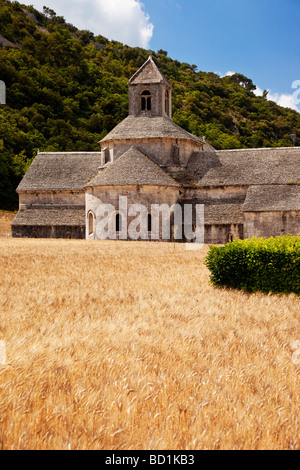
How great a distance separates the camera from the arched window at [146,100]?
4603 cm

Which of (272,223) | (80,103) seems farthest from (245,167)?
(80,103)

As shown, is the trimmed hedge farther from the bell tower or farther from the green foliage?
the green foliage

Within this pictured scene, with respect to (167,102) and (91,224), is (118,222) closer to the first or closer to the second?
(91,224)

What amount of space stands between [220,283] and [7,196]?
5628 cm

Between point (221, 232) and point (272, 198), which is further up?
point (272, 198)

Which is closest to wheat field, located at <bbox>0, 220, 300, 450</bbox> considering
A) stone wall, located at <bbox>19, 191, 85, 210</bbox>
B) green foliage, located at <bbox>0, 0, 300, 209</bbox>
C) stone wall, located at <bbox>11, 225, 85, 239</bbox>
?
stone wall, located at <bbox>11, 225, 85, 239</bbox>

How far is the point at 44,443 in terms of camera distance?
4.10m

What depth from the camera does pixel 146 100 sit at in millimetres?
46000

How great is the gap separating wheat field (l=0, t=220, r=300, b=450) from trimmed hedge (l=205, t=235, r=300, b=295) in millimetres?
1631

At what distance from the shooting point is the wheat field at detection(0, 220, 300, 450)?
14.3 ft

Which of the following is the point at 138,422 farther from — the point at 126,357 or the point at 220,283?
the point at 220,283

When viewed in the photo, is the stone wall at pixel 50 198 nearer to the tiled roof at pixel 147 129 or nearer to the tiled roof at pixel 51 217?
the tiled roof at pixel 51 217

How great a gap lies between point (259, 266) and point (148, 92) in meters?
36.1

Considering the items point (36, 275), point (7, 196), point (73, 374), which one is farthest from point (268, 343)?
point (7, 196)
